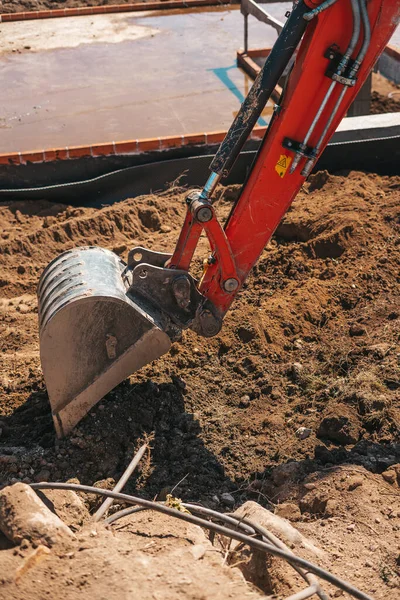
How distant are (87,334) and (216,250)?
1.00 m

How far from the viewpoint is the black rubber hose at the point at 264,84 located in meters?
4.41

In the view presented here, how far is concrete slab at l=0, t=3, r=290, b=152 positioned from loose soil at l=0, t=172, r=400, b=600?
7.59 ft

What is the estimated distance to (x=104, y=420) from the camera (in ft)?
16.3

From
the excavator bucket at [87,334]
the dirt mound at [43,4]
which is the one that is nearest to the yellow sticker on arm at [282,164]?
the excavator bucket at [87,334]

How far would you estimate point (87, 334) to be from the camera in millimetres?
4668

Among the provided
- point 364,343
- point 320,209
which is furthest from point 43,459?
point 320,209

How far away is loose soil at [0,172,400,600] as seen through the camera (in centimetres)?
450

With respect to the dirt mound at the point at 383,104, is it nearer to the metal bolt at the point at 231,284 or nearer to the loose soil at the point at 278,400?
the loose soil at the point at 278,400

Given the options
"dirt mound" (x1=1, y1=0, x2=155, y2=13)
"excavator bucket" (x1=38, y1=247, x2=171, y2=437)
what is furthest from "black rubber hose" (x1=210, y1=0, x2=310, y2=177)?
"dirt mound" (x1=1, y1=0, x2=155, y2=13)

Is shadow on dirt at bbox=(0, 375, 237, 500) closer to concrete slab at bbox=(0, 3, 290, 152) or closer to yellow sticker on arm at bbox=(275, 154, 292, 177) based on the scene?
yellow sticker on arm at bbox=(275, 154, 292, 177)

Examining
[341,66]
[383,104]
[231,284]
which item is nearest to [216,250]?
[231,284]

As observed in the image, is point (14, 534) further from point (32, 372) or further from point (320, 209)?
point (320, 209)

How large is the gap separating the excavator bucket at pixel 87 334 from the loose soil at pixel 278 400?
0.84 feet

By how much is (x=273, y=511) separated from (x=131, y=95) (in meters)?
7.03
